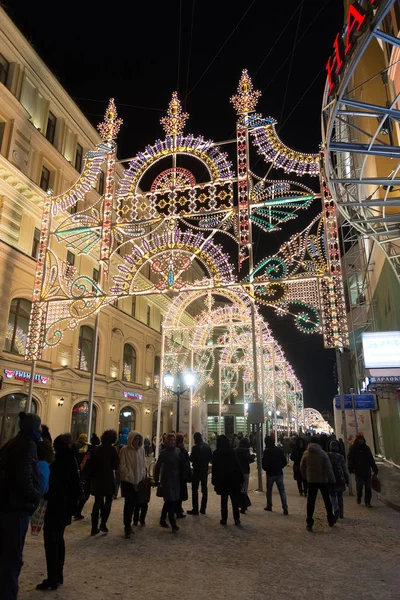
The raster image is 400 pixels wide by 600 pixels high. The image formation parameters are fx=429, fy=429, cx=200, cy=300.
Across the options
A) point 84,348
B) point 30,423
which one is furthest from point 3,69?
point 30,423

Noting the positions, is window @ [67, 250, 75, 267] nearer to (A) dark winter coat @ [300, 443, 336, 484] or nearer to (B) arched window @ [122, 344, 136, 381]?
(B) arched window @ [122, 344, 136, 381]

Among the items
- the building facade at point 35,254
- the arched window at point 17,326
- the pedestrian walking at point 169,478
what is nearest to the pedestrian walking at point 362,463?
the pedestrian walking at point 169,478

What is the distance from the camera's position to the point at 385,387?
14.9 metres

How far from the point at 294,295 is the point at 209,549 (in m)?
7.96

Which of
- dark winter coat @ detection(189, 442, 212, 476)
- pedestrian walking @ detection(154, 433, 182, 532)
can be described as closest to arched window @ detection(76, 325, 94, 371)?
dark winter coat @ detection(189, 442, 212, 476)

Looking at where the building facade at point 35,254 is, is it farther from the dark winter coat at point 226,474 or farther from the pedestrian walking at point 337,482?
the pedestrian walking at point 337,482

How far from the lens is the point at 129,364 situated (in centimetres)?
3123

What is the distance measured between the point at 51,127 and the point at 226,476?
2217 cm

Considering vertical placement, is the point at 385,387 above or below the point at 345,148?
below

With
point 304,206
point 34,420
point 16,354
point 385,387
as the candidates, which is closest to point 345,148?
point 304,206

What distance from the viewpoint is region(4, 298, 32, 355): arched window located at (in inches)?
755

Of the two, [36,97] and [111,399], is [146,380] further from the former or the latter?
[36,97]

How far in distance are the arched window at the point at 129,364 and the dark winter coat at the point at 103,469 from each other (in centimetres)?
2233

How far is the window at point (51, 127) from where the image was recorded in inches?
936
